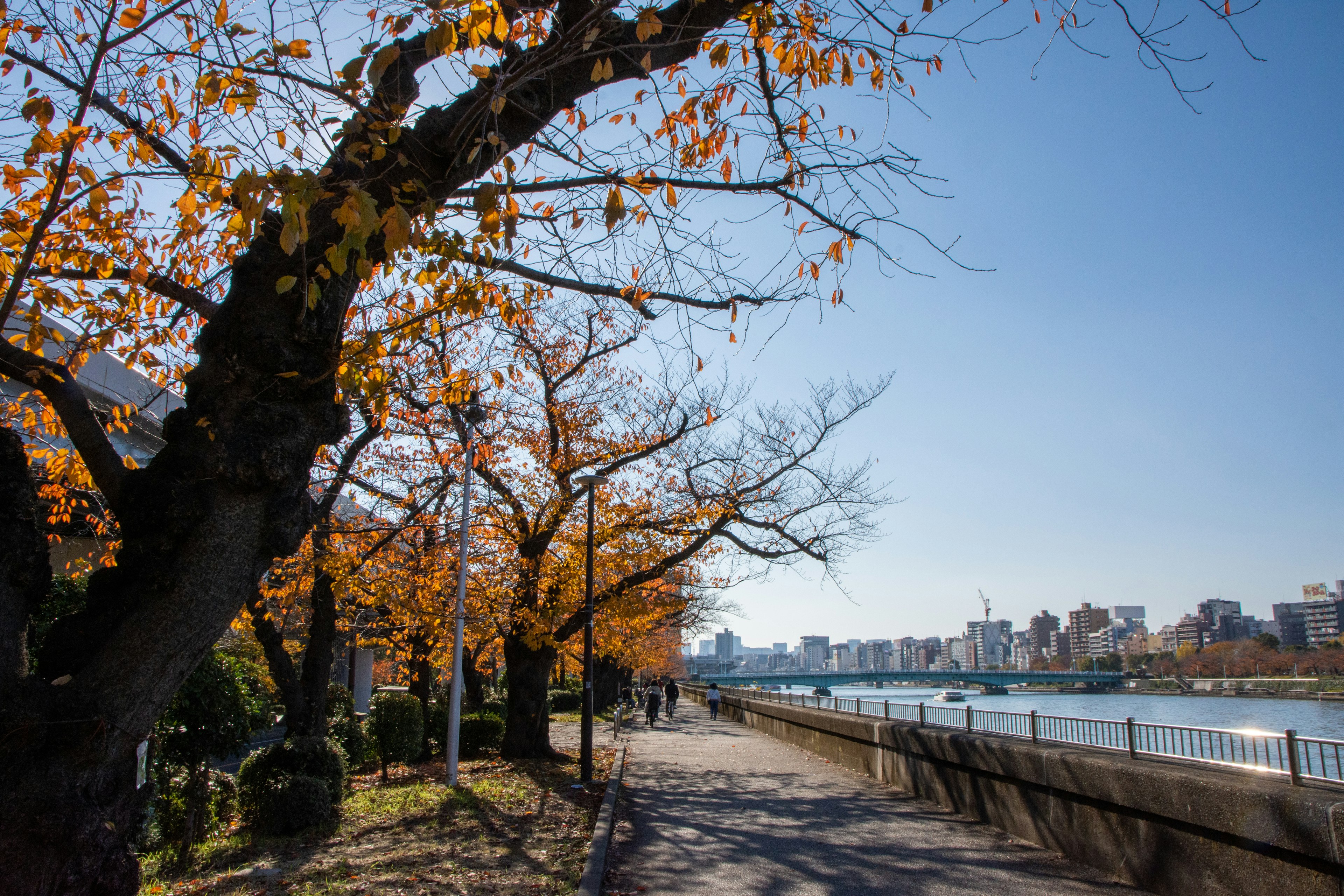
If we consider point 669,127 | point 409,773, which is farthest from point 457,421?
point 669,127

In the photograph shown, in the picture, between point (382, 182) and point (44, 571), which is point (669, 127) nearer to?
point (382, 182)

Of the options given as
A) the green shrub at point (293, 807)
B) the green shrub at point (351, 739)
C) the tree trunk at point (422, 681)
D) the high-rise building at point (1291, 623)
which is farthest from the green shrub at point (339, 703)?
the high-rise building at point (1291, 623)

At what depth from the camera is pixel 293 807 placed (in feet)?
31.6

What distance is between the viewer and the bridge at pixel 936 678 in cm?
6262

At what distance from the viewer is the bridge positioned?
6262 centimetres

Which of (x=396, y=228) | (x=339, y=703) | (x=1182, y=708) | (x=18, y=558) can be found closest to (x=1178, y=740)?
(x=396, y=228)

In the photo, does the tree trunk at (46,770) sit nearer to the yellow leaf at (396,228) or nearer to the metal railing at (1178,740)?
the yellow leaf at (396,228)

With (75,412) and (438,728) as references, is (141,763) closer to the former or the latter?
(75,412)

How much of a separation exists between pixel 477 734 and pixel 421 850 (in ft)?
35.3

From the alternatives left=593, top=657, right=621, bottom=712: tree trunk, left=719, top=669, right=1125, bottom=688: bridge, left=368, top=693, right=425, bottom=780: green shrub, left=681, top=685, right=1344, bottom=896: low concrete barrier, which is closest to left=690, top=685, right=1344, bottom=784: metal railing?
left=681, top=685, right=1344, bottom=896: low concrete barrier

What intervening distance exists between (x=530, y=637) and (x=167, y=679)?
11.9 meters

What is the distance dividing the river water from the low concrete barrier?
0.63 m

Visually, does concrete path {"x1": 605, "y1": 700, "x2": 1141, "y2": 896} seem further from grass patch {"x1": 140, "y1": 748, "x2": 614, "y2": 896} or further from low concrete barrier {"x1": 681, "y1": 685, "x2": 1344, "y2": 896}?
grass patch {"x1": 140, "y1": 748, "x2": 614, "y2": 896}

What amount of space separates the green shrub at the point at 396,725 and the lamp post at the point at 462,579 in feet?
10.5
